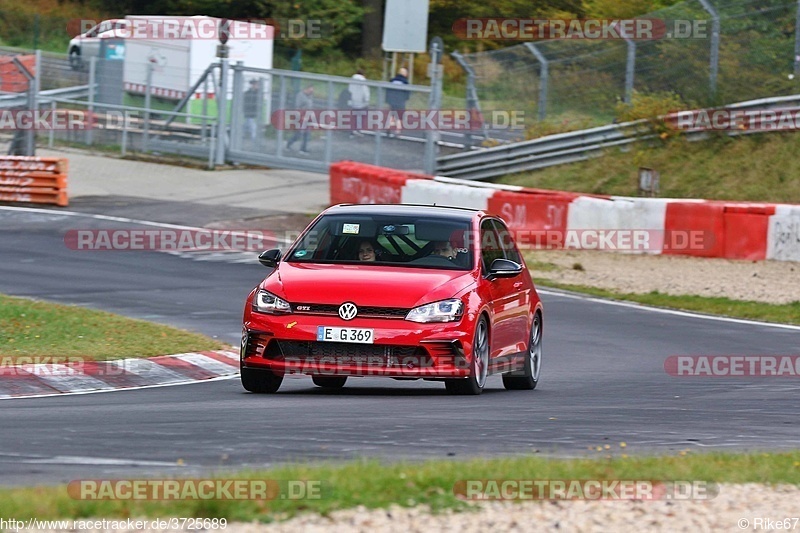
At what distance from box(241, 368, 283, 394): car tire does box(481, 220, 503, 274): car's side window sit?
6.09 ft

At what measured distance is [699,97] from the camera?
28859 millimetres

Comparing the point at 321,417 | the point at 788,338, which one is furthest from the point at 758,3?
the point at 321,417

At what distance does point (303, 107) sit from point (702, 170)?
30.4 ft

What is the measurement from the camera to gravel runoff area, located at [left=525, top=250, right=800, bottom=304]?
20.1 metres

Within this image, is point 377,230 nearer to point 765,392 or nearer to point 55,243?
point 765,392

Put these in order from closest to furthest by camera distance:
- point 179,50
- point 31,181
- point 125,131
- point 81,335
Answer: point 81,335 < point 31,181 < point 125,131 < point 179,50

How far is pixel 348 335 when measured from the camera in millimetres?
10297

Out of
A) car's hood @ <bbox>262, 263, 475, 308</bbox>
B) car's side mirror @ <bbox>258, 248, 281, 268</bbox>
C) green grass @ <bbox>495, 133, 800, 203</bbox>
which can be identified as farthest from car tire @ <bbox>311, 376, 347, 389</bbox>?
green grass @ <bbox>495, 133, 800, 203</bbox>

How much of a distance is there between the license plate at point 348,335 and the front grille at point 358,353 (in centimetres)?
4

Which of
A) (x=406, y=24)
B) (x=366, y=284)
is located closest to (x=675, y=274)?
(x=366, y=284)

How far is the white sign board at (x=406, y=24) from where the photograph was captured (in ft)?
104

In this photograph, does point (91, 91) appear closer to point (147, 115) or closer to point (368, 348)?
point (147, 115)

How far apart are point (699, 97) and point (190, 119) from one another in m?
12.6

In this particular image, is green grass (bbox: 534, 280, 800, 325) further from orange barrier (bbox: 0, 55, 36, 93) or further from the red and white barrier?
orange barrier (bbox: 0, 55, 36, 93)
